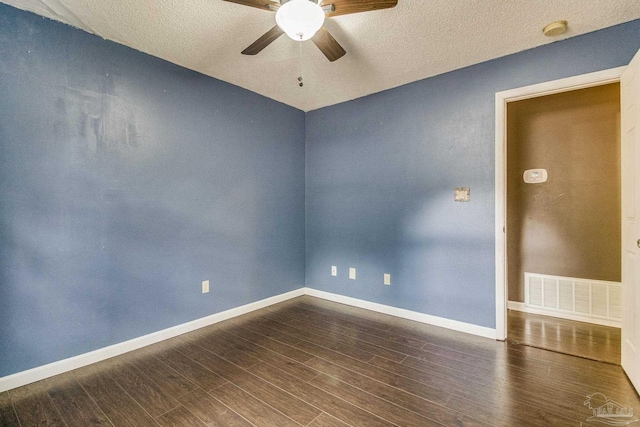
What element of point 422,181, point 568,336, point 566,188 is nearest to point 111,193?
point 422,181

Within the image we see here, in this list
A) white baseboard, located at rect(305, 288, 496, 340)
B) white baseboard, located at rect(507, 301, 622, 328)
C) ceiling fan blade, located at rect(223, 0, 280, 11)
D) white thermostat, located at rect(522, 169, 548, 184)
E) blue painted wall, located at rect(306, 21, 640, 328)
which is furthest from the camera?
white thermostat, located at rect(522, 169, 548, 184)

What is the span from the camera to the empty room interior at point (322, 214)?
76.7 inches

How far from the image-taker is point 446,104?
2990 mm

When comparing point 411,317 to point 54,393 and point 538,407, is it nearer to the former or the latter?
point 538,407

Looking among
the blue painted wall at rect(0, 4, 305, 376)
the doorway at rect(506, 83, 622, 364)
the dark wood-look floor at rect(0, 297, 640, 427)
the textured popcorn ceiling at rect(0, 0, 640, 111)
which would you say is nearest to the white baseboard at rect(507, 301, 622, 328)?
the doorway at rect(506, 83, 622, 364)

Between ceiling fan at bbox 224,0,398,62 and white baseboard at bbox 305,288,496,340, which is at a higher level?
ceiling fan at bbox 224,0,398,62

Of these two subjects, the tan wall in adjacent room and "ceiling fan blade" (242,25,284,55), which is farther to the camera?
the tan wall in adjacent room

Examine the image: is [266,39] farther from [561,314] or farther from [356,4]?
[561,314]

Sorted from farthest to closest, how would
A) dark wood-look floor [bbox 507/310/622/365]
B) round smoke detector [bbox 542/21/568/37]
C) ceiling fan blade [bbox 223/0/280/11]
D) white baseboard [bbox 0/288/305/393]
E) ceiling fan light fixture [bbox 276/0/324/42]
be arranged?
dark wood-look floor [bbox 507/310/622/365]
round smoke detector [bbox 542/21/568/37]
white baseboard [bbox 0/288/305/393]
ceiling fan blade [bbox 223/0/280/11]
ceiling fan light fixture [bbox 276/0/324/42]

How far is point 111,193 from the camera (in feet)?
7.95

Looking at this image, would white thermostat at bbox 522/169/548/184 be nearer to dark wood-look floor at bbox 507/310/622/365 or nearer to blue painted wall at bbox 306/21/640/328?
blue painted wall at bbox 306/21/640/328

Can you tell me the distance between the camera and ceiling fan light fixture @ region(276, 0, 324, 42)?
5.08 feet

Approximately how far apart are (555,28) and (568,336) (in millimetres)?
2617

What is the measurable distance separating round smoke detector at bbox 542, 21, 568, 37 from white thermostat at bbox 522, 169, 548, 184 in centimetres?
160
